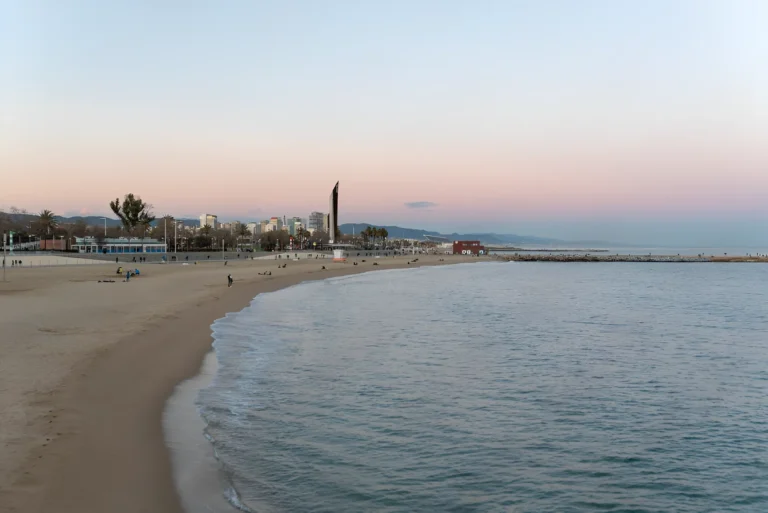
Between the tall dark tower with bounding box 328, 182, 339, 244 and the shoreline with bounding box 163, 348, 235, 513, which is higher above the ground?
the tall dark tower with bounding box 328, 182, 339, 244

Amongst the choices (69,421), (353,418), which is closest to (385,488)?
(353,418)

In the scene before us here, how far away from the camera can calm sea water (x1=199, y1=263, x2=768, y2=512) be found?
7.30 meters

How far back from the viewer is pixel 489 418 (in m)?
10.4

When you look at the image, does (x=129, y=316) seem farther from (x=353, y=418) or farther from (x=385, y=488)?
(x=385, y=488)

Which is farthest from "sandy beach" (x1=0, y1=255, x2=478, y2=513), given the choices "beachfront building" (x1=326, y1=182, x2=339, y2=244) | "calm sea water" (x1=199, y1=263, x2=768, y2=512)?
"beachfront building" (x1=326, y1=182, x2=339, y2=244)

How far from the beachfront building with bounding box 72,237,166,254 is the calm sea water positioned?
68.0 m

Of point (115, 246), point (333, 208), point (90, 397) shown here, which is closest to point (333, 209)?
point (333, 208)

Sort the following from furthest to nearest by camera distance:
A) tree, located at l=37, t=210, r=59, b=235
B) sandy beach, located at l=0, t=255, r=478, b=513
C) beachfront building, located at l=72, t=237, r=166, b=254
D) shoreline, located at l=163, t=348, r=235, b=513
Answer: tree, located at l=37, t=210, r=59, b=235, beachfront building, located at l=72, t=237, r=166, b=254, shoreline, located at l=163, t=348, r=235, b=513, sandy beach, located at l=0, t=255, r=478, b=513

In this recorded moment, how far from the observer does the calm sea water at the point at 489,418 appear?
7.30 metres

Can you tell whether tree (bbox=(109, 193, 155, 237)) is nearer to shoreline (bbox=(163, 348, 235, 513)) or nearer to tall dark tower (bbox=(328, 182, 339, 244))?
tall dark tower (bbox=(328, 182, 339, 244))

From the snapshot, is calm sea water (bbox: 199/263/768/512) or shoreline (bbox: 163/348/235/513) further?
calm sea water (bbox: 199/263/768/512)

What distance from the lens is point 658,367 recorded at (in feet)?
50.0

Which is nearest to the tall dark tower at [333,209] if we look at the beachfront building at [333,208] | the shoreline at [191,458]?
the beachfront building at [333,208]

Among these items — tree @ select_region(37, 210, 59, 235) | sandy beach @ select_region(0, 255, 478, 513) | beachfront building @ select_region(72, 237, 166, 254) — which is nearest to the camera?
sandy beach @ select_region(0, 255, 478, 513)
